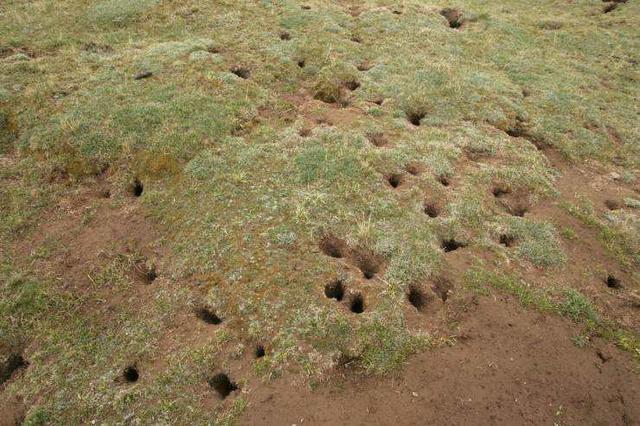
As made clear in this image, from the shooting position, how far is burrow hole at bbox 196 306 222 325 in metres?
8.59

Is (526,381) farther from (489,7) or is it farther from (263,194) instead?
(489,7)

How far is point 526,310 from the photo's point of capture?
344 inches

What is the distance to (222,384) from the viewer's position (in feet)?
25.3

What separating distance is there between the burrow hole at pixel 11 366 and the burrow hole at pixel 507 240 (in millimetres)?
9766

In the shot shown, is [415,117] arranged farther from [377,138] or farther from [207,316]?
[207,316]

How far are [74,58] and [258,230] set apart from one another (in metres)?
10.2

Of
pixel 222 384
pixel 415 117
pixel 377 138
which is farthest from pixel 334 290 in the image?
pixel 415 117

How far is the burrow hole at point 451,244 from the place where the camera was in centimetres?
996

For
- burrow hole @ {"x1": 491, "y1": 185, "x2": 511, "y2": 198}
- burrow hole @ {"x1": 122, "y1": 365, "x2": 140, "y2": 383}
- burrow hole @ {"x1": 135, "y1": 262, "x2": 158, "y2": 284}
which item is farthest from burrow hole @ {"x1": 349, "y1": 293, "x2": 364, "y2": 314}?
burrow hole @ {"x1": 491, "y1": 185, "x2": 511, "y2": 198}

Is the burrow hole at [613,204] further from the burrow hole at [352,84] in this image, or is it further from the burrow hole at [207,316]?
the burrow hole at [207,316]

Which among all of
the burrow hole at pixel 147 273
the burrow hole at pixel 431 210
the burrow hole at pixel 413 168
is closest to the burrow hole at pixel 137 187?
the burrow hole at pixel 147 273

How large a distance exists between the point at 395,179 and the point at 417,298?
3.54m

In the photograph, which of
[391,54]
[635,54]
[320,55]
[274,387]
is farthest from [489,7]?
[274,387]

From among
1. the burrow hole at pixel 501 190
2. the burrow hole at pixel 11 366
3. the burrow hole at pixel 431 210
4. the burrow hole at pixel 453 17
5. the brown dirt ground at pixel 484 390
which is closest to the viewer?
the brown dirt ground at pixel 484 390
